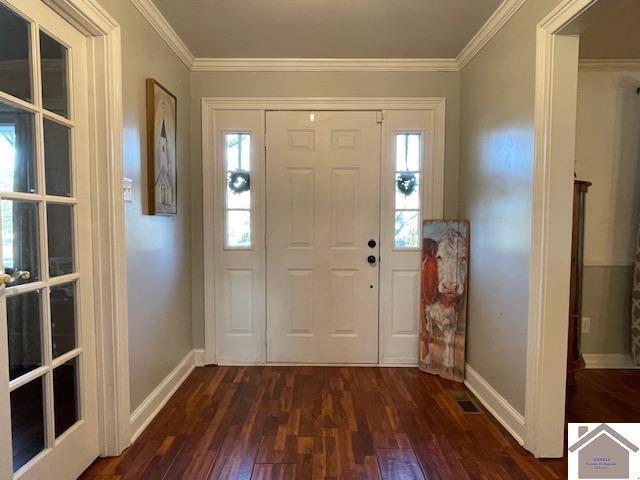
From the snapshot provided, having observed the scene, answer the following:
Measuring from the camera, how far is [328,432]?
2020 millimetres

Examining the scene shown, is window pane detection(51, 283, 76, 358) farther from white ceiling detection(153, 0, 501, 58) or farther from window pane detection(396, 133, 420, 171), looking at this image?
window pane detection(396, 133, 420, 171)

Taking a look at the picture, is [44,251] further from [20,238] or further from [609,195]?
[609,195]

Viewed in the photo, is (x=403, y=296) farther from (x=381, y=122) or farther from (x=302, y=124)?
(x=302, y=124)

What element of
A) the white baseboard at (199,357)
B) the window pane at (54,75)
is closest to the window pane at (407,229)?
the white baseboard at (199,357)

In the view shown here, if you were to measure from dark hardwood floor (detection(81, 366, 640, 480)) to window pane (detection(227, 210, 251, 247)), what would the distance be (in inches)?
40.5

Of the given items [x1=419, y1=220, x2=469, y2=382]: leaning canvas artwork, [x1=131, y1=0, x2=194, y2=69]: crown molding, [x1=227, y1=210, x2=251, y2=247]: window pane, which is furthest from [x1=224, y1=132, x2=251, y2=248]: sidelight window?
[x1=419, y1=220, x2=469, y2=382]: leaning canvas artwork

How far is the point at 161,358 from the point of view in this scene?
2324 millimetres

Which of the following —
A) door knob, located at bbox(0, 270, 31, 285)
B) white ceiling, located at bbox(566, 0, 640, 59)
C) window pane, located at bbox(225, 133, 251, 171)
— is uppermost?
white ceiling, located at bbox(566, 0, 640, 59)

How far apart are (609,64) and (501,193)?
1656mm

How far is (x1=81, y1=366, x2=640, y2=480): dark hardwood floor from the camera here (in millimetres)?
1720

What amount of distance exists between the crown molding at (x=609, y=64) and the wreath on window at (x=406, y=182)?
4.91 feet

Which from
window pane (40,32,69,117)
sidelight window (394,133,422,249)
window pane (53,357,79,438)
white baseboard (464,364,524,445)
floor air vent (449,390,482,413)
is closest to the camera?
window pane (40,32,69,117)

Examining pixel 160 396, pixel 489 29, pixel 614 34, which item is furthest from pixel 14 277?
pixel 614 34

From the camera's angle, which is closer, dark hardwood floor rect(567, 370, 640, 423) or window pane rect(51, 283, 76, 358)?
window pane rect(51, 283, 76, 358)
